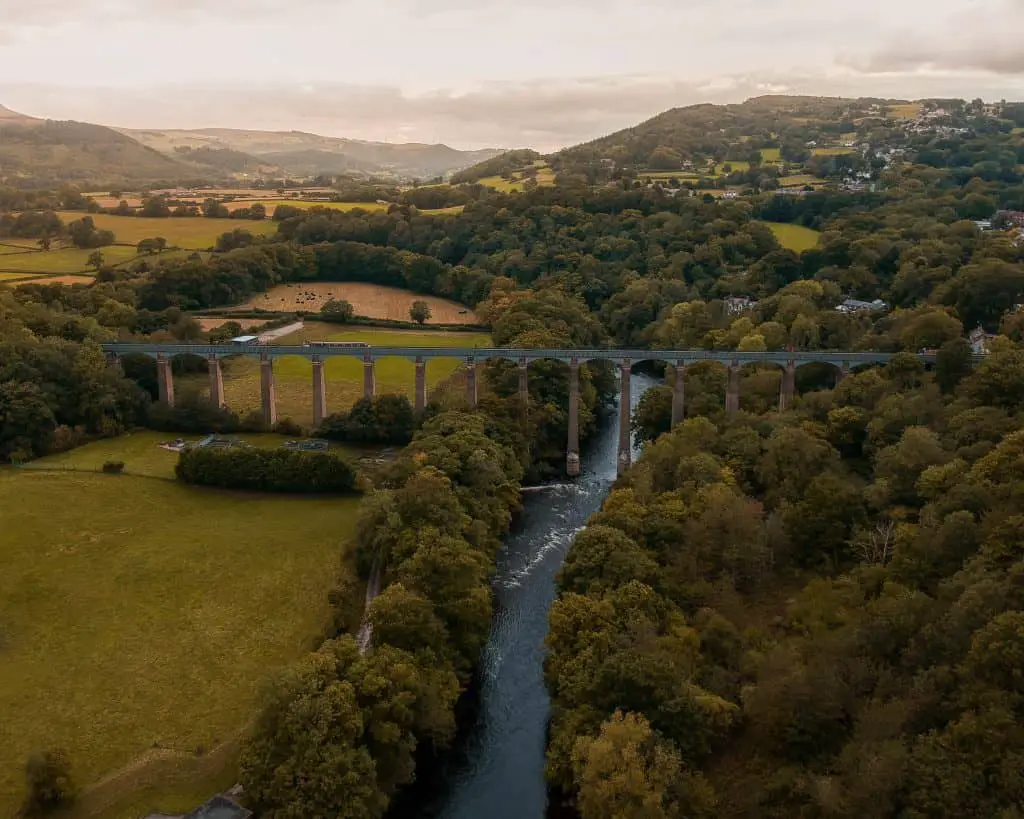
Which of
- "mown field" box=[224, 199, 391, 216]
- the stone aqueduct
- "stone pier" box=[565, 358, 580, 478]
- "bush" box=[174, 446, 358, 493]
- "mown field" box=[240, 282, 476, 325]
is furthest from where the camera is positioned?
"mown field" box=[224, 199, 391, 216]

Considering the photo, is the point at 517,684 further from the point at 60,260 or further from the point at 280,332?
the point at 60,260

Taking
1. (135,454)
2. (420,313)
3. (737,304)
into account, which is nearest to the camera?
(135,454)

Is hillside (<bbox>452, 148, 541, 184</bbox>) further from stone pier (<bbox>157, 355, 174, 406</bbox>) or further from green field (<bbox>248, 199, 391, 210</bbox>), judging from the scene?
stone pier (<bbox>157, 355, 174, 406</bbox>)

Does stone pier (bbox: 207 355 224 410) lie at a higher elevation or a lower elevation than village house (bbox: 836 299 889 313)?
lower

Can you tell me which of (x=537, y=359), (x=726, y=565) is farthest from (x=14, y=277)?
(x=726, y=565)

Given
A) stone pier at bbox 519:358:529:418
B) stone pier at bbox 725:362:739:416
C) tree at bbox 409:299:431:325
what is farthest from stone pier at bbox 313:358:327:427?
tree at bbox 409:299:431:325

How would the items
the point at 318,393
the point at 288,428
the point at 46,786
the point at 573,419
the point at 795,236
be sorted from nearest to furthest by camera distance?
the point at 46,786 → the point at 573,419 → the point at 288,428 → the point at 318,393 → the point at 795,236

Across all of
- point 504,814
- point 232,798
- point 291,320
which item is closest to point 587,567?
point 504,814
